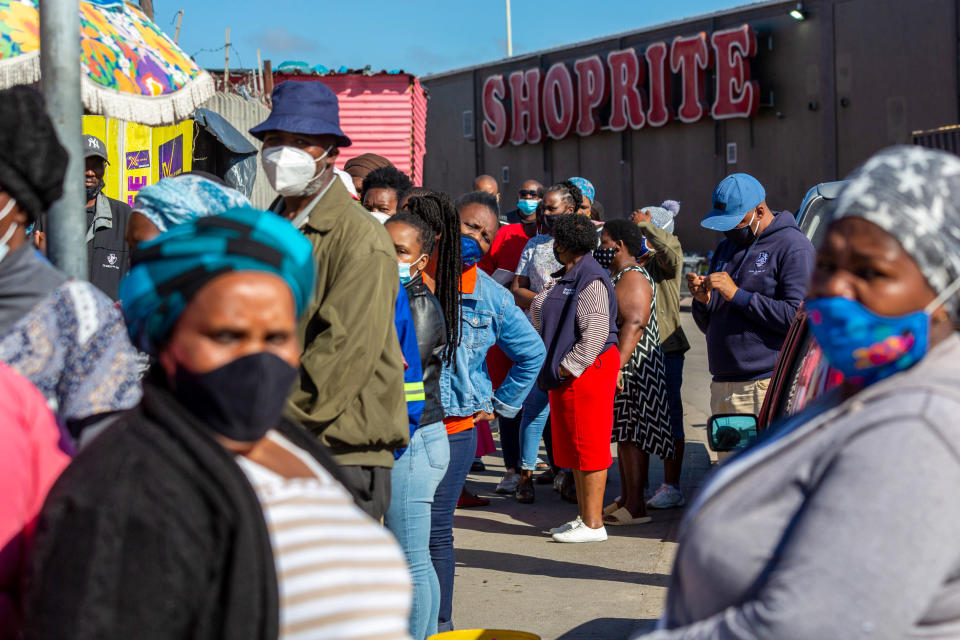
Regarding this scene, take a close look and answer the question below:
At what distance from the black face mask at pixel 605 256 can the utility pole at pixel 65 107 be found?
4409mm

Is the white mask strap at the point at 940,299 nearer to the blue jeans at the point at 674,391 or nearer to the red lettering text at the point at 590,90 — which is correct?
the blue jeans at the point at 674,391

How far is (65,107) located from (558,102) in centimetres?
3163

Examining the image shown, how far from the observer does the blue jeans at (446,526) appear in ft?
15.0

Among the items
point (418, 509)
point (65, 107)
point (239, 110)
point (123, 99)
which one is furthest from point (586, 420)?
point (239, 110)

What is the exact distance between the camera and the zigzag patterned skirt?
7.22 meters

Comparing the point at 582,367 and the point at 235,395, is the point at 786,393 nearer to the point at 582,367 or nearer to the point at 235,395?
the point at 235,395

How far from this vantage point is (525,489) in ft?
26.1

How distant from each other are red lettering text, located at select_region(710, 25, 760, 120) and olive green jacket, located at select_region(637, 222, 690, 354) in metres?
20.8

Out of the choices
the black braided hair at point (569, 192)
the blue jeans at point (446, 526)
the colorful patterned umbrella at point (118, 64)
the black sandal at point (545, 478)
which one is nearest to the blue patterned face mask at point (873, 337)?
the blue jeans at point (446, 526)

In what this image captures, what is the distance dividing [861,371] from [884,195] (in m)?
0.28

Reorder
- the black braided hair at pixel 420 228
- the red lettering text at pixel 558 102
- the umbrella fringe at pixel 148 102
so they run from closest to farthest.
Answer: the black braided hair at pixel 420 228
the umbrella fringe at pixel 148 102
the red lettering text at pixel 558 102

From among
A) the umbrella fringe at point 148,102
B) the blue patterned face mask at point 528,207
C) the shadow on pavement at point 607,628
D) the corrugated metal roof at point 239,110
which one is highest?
the corrugated metal roof at point 239,110

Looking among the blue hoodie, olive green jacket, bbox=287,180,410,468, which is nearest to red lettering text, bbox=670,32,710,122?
the blue hoodie

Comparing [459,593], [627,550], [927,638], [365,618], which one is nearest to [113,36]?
[459,593]
